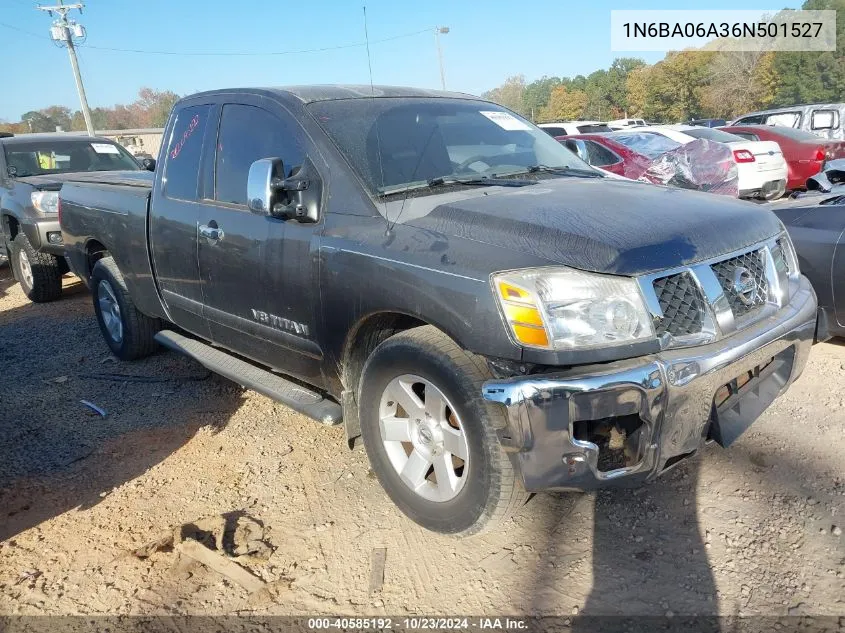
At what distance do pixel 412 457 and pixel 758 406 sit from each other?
4.92ft

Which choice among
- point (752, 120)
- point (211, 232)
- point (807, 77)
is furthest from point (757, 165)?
point (807, 77)

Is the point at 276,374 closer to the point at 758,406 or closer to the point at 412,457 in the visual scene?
the point at 412,457

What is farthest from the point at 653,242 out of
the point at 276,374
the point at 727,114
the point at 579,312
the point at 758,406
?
the point at 727,114

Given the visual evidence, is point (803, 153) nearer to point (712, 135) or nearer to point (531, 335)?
point (712, 135)

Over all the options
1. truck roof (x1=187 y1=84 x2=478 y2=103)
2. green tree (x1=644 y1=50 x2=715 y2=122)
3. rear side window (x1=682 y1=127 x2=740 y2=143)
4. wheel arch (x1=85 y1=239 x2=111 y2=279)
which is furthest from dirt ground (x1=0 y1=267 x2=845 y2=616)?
green tree (x1=644 y1=50 x2=715 y2=122)

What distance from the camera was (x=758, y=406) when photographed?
2.80 meters

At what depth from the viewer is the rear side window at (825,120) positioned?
14469 mm

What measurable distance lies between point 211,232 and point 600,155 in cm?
707

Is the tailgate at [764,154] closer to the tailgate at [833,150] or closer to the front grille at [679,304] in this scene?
the tailgate at [833,150]

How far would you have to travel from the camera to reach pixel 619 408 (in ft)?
7.07

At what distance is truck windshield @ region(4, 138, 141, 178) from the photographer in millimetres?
7891

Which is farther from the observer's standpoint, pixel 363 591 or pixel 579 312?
pixel 363 591

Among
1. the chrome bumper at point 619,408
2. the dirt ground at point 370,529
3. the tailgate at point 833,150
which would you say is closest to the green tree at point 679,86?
the tailgate at point 833,150

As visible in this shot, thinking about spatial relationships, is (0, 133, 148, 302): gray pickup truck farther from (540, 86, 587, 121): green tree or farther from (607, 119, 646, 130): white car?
(540, 86, 587, 121): green tree
